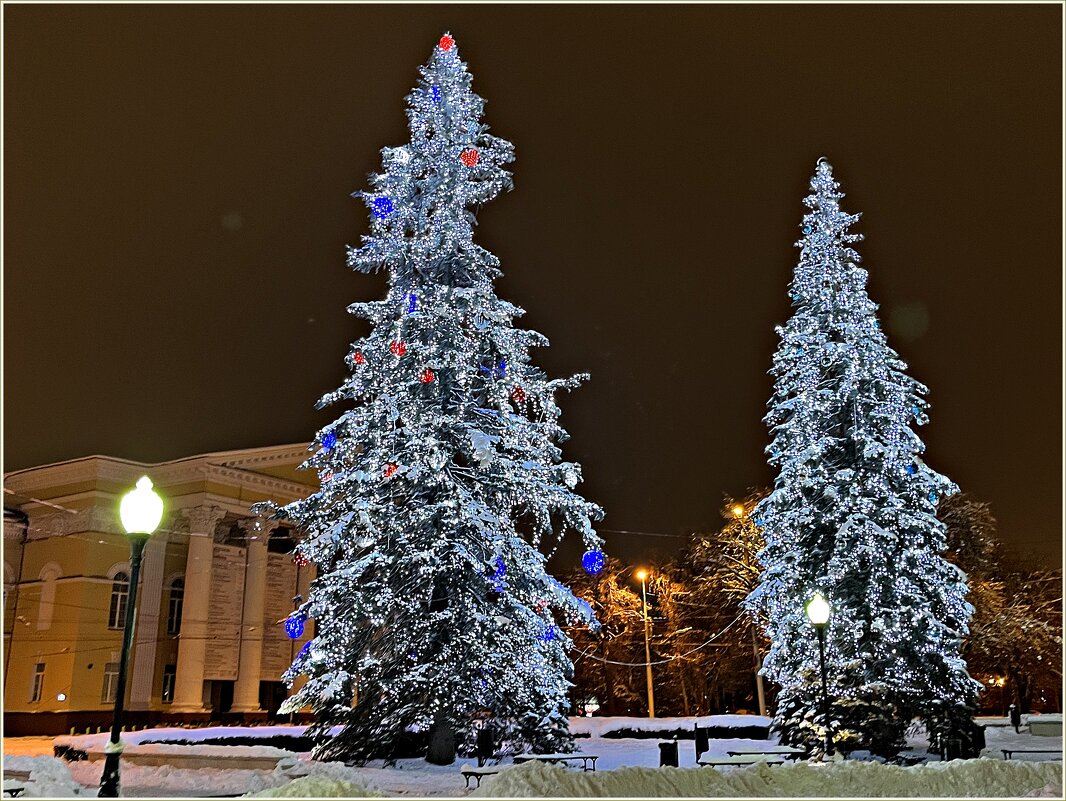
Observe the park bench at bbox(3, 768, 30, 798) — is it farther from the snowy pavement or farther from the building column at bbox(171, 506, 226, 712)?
the building column at bbox(171, 506, 226, 712)

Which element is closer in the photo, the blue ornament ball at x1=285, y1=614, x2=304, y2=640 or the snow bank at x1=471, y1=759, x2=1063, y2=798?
the snow bank at x1=471, y1=759, x2=1063, y2=798

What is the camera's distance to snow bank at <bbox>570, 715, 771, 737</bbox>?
99.4ft

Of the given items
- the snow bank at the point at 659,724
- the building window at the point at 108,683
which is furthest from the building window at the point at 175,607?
the snow bank at the point at 659,724

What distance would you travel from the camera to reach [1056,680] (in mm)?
54906

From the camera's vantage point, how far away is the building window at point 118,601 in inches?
1682

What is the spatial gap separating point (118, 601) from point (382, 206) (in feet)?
98.1

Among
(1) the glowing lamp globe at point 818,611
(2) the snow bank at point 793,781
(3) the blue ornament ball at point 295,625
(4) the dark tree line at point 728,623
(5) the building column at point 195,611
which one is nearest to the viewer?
(2) the snow bank at point 793,781

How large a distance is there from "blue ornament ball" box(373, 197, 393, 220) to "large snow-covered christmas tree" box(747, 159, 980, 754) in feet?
35.9

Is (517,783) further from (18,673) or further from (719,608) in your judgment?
(18,673)

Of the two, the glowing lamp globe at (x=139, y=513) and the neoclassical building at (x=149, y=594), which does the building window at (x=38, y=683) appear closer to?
the neoclassical building at (x=149, y=594)

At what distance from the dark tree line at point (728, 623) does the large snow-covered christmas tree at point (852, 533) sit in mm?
7058

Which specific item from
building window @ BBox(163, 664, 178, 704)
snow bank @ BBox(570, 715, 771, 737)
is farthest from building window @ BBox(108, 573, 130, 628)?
snow bank @ BBox(570, 715, 771, 737)

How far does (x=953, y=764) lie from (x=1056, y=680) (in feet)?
155

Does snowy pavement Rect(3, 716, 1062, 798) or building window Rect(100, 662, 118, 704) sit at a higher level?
building window Rect(100, 662, 118, 704)
